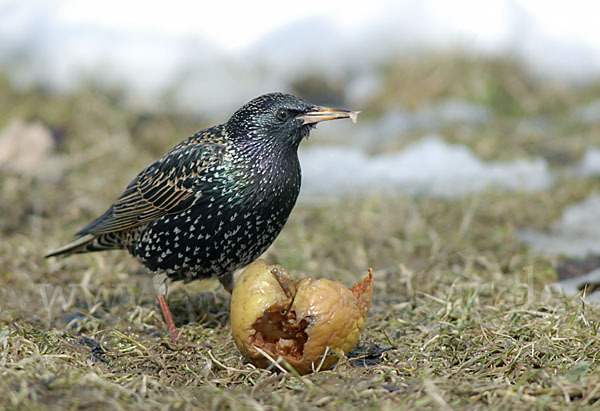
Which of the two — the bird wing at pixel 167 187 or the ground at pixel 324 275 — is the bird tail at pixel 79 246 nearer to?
the bird wing at pixel 167 187

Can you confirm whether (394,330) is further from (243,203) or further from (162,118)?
(162,118)

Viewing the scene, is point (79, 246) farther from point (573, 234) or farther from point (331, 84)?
point (331, 84)

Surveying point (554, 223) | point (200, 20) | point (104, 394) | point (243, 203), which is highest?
point (200, 20)

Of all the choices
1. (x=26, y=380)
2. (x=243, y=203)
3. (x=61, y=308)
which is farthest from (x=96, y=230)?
(x=26, y=380)

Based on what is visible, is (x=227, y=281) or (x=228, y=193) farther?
(x=227, y=281)

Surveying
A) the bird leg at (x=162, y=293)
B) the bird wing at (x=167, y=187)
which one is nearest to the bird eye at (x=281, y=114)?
the bird wing at (x=167, y=187)

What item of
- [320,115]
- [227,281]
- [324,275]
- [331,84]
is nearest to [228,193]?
[320,115]
